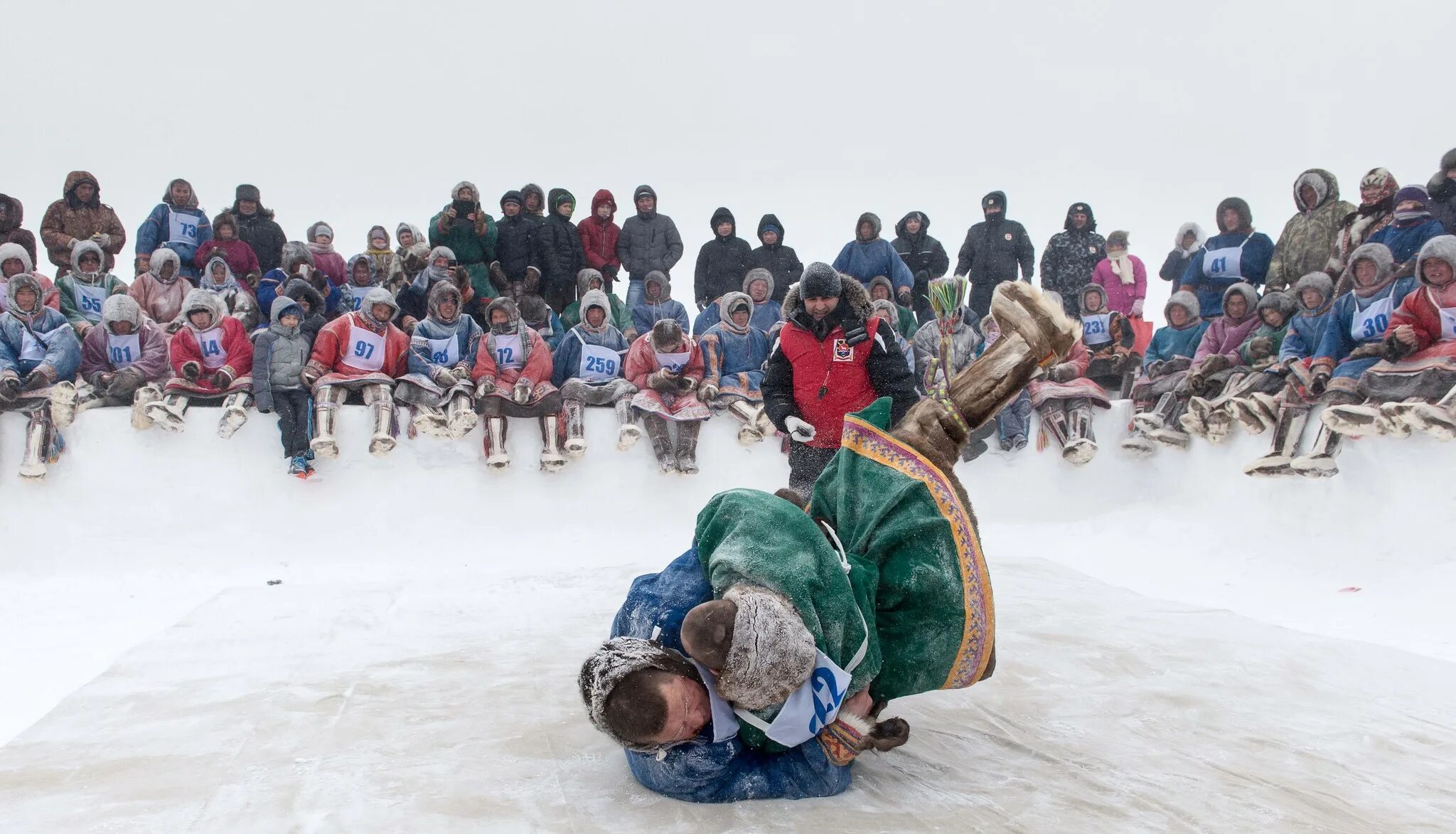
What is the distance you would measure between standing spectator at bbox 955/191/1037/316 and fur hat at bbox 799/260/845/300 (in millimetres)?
4176

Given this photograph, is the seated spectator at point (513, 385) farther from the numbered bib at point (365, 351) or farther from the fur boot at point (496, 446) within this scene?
the numbered bib at point (365, 351)

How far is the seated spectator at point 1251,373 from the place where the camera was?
567 cm

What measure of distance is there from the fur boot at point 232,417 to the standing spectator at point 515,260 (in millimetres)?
2266

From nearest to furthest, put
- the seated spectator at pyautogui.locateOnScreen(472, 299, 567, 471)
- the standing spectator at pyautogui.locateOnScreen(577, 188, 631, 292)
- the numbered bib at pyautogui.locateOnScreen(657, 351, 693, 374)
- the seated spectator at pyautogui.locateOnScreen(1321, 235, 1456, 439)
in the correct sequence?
the seated spectator at pyautogui.locateOnScreen(1321, 235, 1456, 439) → the seated spectator at pyautogui.locateOnScreen(472, 299, 567, 471) → the numbered bib at pyautogui.locateOnScreen(657, 351, 693, 374) → the standing spectator at pyautogui.locateOnScreen(577, 188, 631, 292)

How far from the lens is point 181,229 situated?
24.2 ft

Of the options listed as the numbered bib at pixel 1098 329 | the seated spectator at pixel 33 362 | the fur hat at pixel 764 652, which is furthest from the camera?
the numbered bib at pixel 1098 329

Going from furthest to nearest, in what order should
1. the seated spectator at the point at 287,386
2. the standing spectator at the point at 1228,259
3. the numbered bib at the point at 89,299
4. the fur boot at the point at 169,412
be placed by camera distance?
the standing spectator at the point at 1228,259 → the numbered bib at the point at 89,299 → the seated spectator at the point at 287,386 → the fur boot at the point at 169,412

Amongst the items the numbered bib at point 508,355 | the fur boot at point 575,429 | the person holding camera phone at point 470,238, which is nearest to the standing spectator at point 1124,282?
the fur boot at point 575,429

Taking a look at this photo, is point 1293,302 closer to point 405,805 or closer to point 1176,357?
point 1176,357

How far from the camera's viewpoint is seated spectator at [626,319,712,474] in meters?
6.18

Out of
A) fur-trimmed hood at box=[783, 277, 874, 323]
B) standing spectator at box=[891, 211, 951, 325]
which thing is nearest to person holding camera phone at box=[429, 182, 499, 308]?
standing spectator at box=[891, 211, 951, 325]

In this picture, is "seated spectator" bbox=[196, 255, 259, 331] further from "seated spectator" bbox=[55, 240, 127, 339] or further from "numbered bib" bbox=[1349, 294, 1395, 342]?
"numbered bib" bbox=[1349, 294, 1395, 342]

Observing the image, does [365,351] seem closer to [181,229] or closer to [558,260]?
[558,260]

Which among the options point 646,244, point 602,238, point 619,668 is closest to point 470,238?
point 602,238
